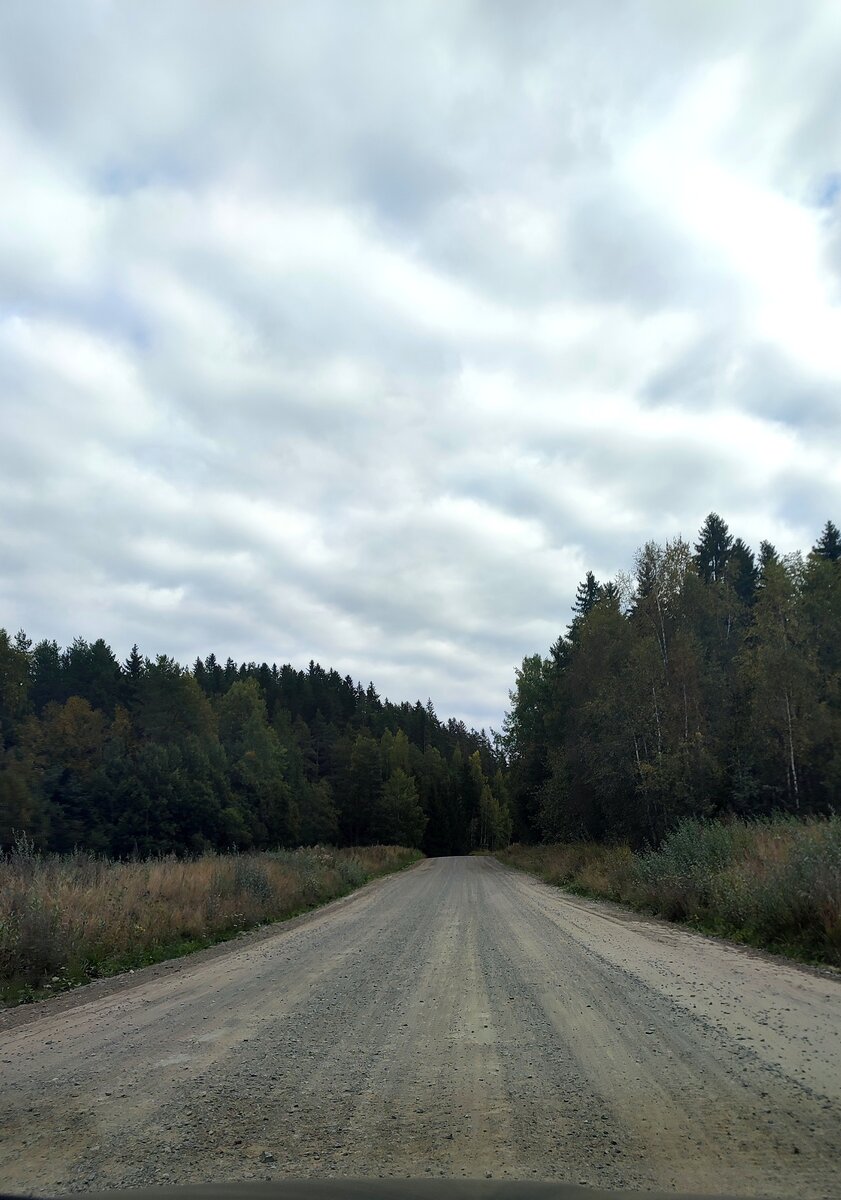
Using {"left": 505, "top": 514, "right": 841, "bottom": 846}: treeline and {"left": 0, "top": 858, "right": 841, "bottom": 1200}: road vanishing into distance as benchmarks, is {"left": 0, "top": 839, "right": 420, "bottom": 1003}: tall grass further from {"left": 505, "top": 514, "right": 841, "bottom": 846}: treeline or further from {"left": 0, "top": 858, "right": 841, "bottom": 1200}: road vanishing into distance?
{"left": 505, "top": 514, "right": 841, "bottom": 846}: treeline

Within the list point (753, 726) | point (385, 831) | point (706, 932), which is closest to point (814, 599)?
point (753, 726)

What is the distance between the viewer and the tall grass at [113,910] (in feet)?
33.2

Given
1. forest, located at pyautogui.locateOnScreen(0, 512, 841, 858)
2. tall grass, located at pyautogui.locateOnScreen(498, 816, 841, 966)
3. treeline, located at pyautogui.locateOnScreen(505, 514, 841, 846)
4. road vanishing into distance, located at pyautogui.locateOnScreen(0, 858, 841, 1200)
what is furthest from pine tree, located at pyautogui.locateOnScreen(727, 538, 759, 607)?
road vanishing into distance, located at pyautogui.locateOnScreen(0, 858, 841, 1200)

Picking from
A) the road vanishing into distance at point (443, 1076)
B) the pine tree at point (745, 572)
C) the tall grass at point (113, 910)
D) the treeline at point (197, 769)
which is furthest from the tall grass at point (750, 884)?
the pine tree at point (745, 572)

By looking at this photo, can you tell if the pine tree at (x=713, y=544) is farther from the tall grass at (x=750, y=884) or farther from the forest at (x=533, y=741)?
the tall grass at (x=750, y=884)

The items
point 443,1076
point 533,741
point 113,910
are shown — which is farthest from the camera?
point 533,741

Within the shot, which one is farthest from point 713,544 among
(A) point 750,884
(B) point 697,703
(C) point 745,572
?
(A) point 750,884

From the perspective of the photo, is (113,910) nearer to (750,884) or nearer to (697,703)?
(750,884)

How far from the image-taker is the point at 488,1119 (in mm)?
4363

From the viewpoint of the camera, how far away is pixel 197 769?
200 feet

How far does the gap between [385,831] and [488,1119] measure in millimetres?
86603

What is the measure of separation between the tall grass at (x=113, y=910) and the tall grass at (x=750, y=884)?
8810mm

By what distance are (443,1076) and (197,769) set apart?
59.4 m

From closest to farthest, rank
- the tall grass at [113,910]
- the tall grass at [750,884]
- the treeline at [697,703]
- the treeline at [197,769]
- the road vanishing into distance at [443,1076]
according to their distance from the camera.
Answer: the road vanishing into distance at [443,1076], the tall grass at [113,910], the tall grass at [750,884], the treeline at [697,703], the treeline at [197,769]
